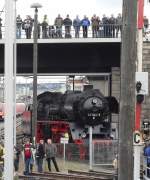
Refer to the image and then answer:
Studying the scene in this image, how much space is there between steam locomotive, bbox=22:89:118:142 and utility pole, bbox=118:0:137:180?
18.1 m

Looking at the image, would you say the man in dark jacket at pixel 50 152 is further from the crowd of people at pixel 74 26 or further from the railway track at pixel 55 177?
the crowd of people at pixel 74 26

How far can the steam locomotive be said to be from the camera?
30719mm

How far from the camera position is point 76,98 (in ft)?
103

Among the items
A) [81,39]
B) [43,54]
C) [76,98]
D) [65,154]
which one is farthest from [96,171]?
[43,54]

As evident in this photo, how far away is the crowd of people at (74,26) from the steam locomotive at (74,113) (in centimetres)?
367

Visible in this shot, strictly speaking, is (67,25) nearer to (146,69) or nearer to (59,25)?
(59,25)

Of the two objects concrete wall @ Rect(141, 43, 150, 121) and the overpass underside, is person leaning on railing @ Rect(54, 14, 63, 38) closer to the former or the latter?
the overpass underside

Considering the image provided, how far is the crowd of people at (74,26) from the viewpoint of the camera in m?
37.2

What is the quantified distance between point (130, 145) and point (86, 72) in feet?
97.8

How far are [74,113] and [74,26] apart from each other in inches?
299

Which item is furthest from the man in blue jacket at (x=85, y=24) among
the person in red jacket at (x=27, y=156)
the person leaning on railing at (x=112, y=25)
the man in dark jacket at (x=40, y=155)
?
the person in red jacket at (x=27, y=156)

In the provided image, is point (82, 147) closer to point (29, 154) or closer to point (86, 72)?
point (29, 154)

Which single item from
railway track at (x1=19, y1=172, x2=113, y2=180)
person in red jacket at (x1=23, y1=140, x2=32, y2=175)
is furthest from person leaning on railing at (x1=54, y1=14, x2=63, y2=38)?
railway track at (x1=19, y1=172, x2=113, y2=180)

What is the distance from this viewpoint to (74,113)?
31688 mm
